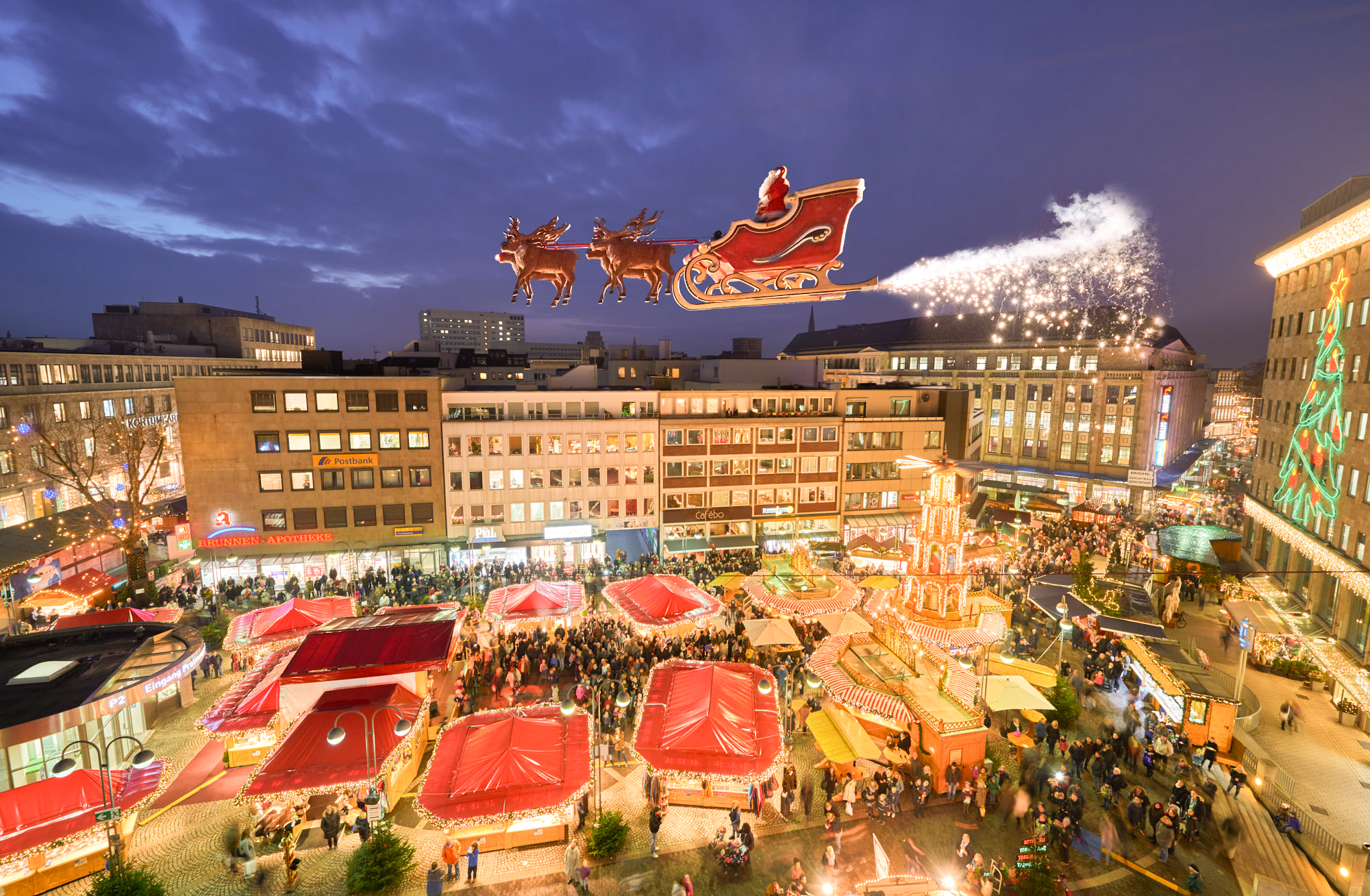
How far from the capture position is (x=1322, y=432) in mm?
30188

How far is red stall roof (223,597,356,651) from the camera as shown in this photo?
78.5 feet

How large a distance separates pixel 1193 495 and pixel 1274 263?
80.2ft

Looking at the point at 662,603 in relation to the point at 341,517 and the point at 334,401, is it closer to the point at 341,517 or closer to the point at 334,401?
the point at 341,517

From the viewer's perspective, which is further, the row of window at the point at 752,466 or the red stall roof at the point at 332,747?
the row of window at the point at 752,466

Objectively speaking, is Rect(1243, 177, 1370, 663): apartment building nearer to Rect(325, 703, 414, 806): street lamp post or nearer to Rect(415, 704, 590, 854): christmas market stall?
Rect(415, 704, 590, 854): christmas market stall

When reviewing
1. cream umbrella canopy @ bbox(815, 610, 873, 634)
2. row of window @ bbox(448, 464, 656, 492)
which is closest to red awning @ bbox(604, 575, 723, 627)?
cream umbrella canopy @ bbox(815, 610, 873, 634)

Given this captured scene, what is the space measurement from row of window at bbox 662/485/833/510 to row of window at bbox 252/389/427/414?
19.0 m

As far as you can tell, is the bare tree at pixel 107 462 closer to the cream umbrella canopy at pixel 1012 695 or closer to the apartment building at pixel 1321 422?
the cream umbrella canopy at pixel 1012 695

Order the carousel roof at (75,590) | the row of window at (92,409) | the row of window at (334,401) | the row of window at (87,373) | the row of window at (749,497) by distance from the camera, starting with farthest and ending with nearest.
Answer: the row of window at (87,373) → the row of window at (92,409) → the row of window at (749,497) → the row of window at (334,401) → the carousel roof at (75,590)

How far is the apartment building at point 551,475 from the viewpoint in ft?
134

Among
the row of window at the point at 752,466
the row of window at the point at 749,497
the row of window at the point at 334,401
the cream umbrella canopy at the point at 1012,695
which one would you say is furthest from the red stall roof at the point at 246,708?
the row of window at the point at 752,466

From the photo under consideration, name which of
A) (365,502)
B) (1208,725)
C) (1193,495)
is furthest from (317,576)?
(1193,495)

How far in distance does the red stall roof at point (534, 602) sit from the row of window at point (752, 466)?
16583mm

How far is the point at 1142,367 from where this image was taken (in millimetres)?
62156
